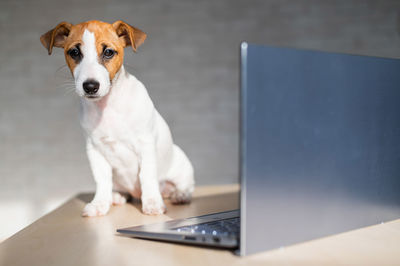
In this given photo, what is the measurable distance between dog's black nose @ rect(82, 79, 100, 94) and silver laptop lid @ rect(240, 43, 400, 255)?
595 mm

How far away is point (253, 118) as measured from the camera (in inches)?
26.2

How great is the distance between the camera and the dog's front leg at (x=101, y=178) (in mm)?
1241

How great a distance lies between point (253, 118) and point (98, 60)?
2.23ft

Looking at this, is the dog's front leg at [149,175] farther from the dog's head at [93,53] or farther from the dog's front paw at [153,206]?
the dog's head at [93,53]

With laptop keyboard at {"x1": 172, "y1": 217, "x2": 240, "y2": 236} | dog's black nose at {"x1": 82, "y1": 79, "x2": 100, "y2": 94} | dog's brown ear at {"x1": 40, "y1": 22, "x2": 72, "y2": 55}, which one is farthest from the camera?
dog's brown ear at {"x1": 40, "y1": 22, "x2": 72, "y2": 55}

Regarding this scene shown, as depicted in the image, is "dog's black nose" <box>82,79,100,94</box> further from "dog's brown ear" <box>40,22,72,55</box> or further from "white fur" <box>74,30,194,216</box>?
"dog's brown ear" <box>40,22,72,55</box>

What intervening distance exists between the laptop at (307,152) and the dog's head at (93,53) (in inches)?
18.3

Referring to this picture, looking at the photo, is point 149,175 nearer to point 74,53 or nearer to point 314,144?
point 74,53

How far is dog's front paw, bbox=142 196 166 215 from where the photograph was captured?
1.19 m

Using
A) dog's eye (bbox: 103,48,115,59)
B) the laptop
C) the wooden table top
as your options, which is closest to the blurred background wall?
dog's eye (bbox: 103,48,115,59)

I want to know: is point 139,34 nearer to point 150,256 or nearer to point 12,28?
point 150,256

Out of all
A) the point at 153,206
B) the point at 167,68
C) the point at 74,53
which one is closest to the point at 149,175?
the point at 153,206

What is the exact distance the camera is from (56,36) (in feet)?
4.20

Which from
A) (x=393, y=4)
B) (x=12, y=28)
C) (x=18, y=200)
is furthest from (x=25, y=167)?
(x=393, y=4)
